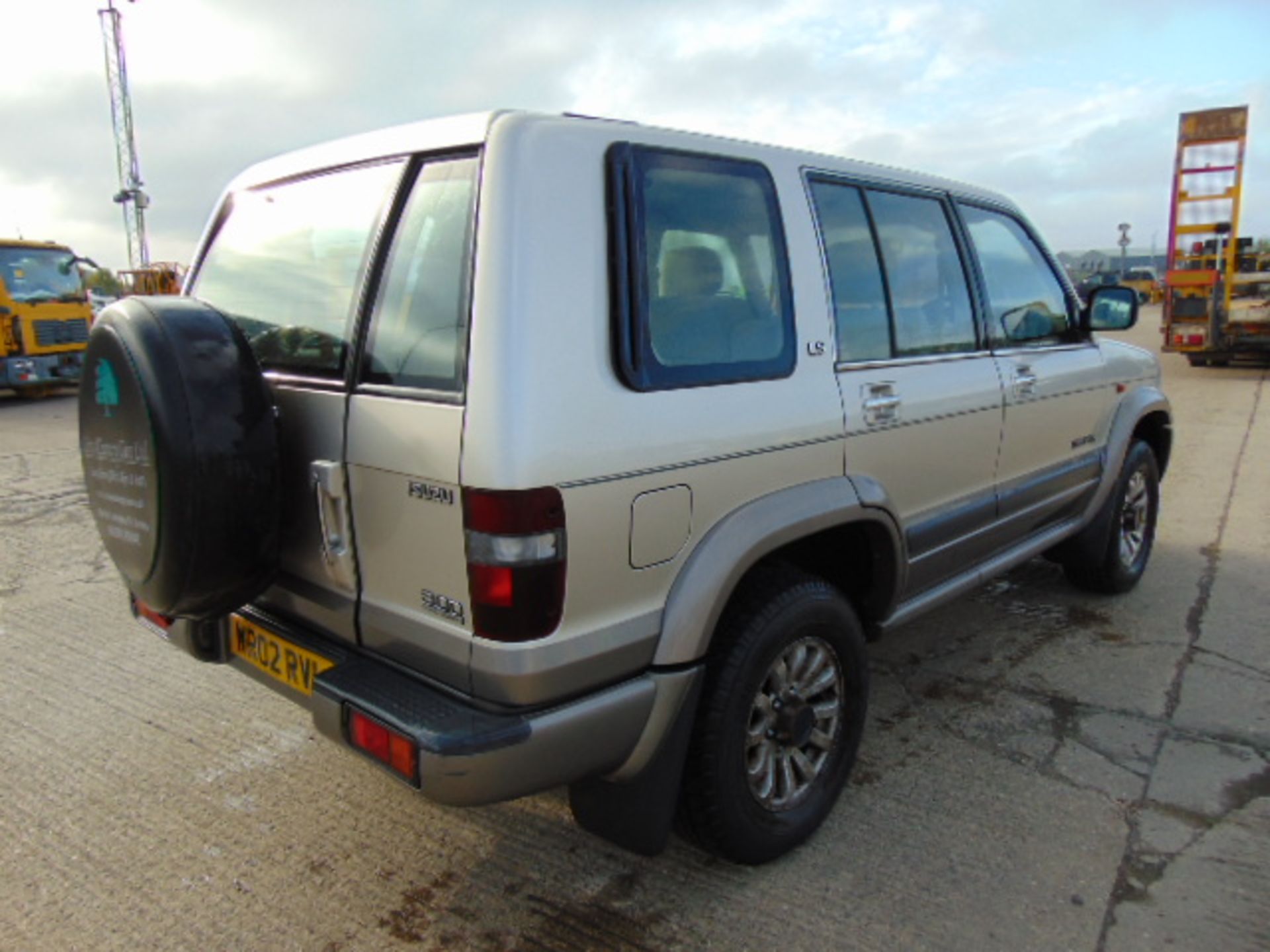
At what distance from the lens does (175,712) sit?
3.37 m

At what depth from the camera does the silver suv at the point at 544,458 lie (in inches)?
73.0

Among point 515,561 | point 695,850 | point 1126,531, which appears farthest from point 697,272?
point 1126,531

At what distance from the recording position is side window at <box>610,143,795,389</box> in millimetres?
2020

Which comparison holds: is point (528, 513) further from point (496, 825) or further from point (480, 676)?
point (496, 825)

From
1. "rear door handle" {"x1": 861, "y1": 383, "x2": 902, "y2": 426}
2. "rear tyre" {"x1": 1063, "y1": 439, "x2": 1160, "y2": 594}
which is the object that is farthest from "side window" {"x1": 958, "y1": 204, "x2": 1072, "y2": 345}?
"rear tyre" {"x1": 1063, "y1": 439, "x2": 1160, "y2": 594}

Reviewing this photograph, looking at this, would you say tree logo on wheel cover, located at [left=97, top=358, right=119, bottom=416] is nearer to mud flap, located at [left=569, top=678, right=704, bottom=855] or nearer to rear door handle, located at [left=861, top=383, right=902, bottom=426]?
mud flap, located at [left=569, top=678, right=704, bottom=855]

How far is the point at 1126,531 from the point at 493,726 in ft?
12.6

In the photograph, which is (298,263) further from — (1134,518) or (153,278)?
(153,278)

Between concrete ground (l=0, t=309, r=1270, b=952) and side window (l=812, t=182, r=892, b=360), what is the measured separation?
140 cm

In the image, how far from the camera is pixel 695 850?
256 centimetres

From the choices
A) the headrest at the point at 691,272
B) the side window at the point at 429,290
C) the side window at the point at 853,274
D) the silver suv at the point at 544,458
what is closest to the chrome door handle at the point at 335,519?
the silver suv at the point at 544,458

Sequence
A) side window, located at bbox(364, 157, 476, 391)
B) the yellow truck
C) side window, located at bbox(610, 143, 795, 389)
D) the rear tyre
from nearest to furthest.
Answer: side window, located at bbox(364, 157, 476, 391), side window, located at bbox(610, 143, 795, 389), the rear tyre, the yellow truck

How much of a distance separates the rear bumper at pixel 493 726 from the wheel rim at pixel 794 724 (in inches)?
15.6

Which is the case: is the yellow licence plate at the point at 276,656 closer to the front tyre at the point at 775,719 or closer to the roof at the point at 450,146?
the front tyre at the point at 775,719
